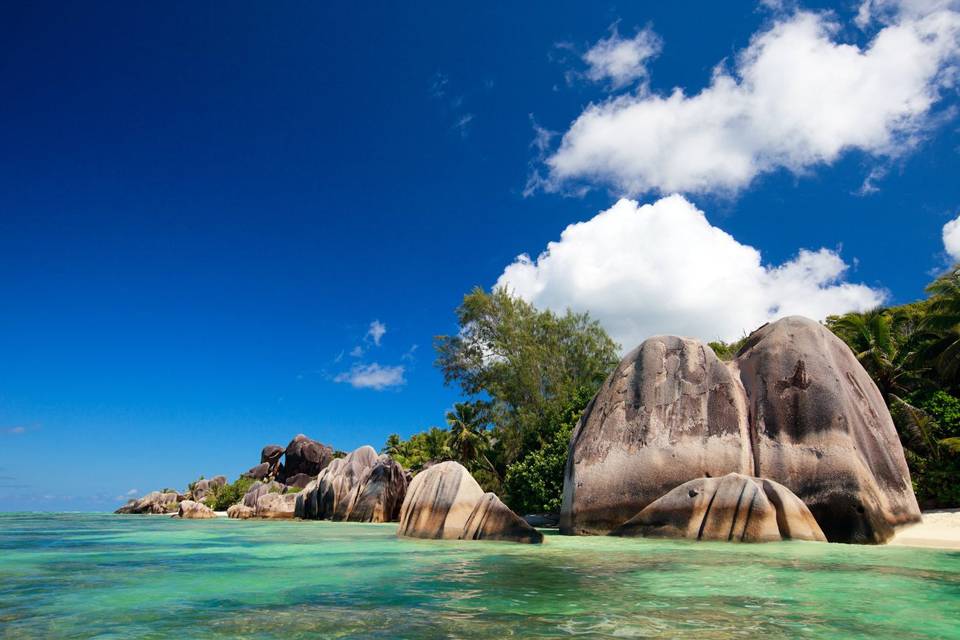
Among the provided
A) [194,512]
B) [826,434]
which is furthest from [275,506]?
[826,434]

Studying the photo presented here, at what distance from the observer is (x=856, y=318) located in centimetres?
2572

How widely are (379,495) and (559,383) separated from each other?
13.1 m

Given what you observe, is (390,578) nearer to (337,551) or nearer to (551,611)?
(551,611)

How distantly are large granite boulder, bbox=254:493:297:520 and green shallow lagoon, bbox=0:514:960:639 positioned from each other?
25.3 m

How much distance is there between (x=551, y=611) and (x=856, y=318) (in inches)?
999

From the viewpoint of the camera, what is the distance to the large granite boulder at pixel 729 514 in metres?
12.7

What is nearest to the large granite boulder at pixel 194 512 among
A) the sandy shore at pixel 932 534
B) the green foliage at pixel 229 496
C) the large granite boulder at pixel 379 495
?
the large granite boulder at pixel 379 495

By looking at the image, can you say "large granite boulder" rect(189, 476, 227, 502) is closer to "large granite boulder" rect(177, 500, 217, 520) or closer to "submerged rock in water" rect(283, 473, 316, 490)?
"submerged rock in water" rect(283, 473, 316, 490)

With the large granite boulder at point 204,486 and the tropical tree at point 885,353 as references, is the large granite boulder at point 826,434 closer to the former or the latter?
the tropical tree at point 885,353

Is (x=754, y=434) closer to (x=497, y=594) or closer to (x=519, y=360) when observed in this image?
(x=497, y=594)

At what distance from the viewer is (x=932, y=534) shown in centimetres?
1417

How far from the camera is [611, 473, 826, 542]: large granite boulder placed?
1266 cm

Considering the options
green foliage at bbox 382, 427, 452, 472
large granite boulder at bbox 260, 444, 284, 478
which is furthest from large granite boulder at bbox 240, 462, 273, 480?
green foliage at bbox 382, 427, 452, 472

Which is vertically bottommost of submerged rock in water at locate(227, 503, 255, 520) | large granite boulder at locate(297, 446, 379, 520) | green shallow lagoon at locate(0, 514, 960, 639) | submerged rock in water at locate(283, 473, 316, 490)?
green shallow lagoon at locate(0, 514, 960, 639)
